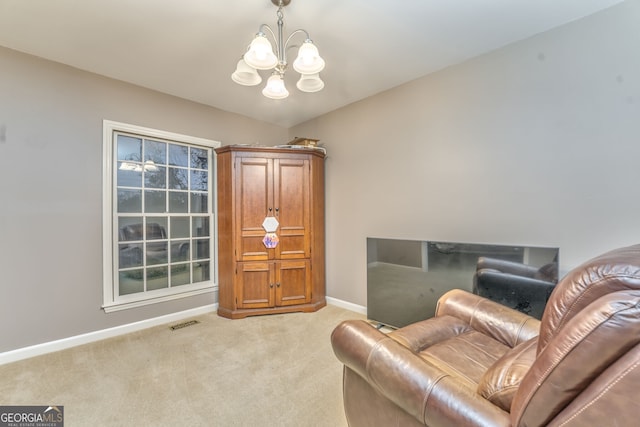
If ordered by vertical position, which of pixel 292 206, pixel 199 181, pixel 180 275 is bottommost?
pixel 180 275

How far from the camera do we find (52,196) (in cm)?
247

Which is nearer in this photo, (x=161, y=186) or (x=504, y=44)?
(x=504, y=44)

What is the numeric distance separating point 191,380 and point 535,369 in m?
2.13

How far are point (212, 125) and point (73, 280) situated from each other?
2191mm

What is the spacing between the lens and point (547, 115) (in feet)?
6.86

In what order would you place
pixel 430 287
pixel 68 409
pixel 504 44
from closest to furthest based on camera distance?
pixel 68 409 < pixel 504 44 < pixel 430 287

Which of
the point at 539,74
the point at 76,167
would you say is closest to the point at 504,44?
the point at 539,74

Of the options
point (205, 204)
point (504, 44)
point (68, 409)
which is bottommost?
point (68, 409)

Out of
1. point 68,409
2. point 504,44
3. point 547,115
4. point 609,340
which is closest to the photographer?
point 609,340

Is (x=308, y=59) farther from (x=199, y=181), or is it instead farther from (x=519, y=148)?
(x=199, y=181)

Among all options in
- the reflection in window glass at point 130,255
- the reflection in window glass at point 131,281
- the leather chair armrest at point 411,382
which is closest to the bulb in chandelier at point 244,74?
the leather chair armrest at point 411,382

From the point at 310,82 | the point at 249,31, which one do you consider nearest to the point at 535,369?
the point at 310,82

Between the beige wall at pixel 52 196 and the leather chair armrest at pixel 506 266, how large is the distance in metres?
3.36

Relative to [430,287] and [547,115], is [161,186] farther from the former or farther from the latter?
[547,115]
